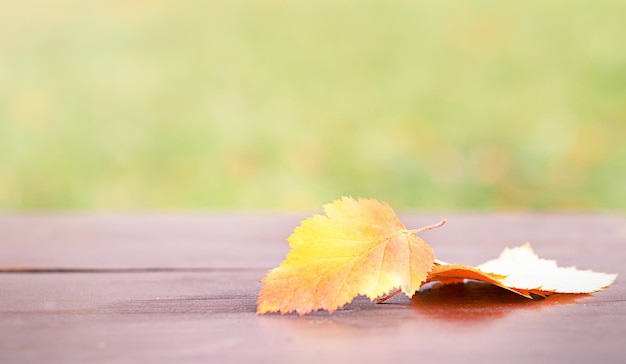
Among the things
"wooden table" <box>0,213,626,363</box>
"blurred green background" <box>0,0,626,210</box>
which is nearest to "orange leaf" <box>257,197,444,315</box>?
"wooden table" <box>0,213,626,363</box>

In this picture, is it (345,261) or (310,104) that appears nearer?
(345,261)

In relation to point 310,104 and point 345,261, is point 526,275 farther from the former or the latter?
point 310,104

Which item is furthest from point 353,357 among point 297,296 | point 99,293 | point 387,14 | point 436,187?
point 387,14

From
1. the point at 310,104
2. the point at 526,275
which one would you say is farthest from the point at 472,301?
Answer: the point at 310,104

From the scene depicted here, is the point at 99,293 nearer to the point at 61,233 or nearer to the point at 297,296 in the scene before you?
the point at 297,296

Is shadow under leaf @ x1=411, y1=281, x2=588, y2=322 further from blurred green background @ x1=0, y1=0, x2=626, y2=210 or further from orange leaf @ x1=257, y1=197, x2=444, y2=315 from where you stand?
blurred green background @ x1=0, y1=0, x2=626, y2=210
